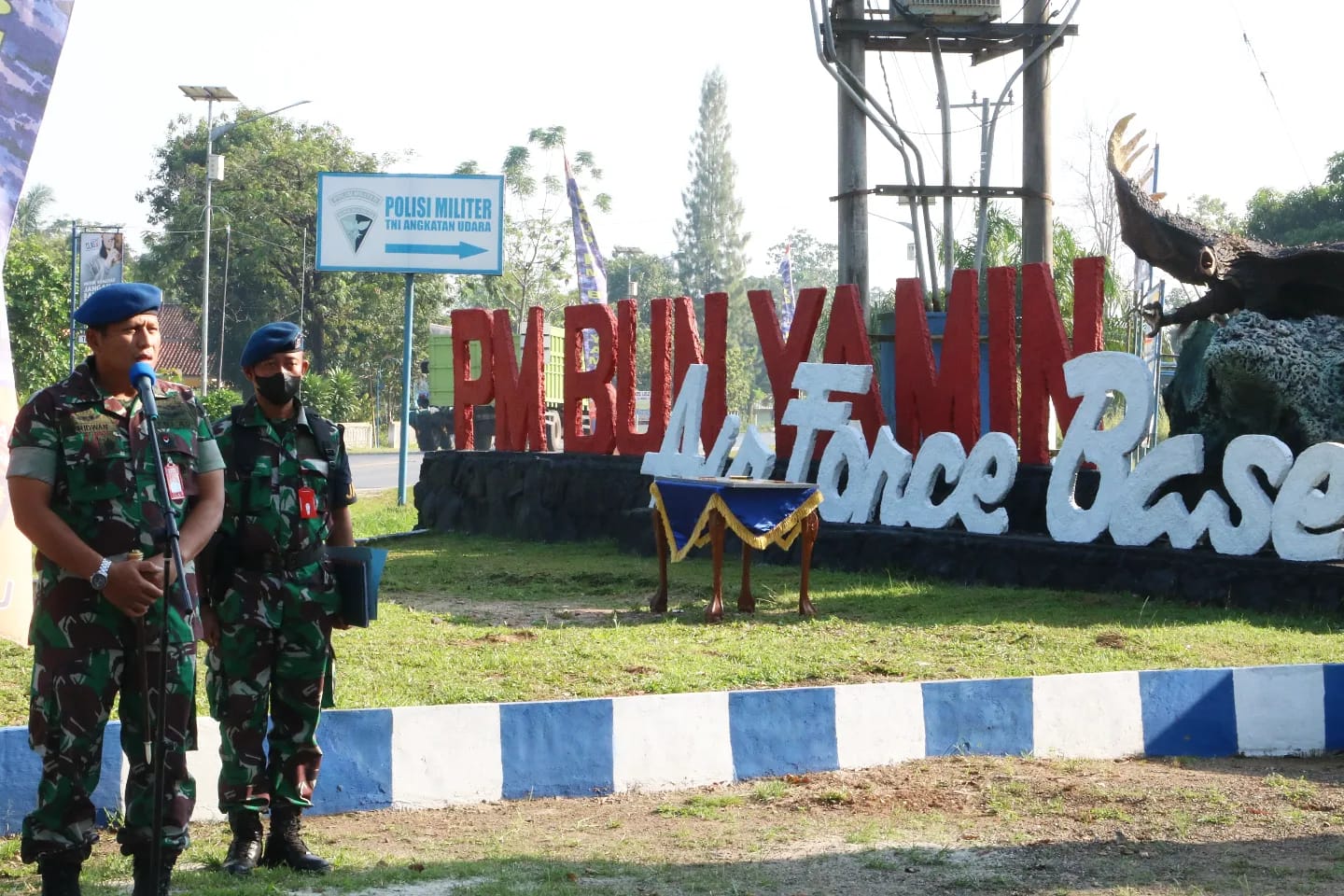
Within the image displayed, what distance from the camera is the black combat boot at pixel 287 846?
14.8ft

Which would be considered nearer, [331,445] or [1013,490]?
[331,445]

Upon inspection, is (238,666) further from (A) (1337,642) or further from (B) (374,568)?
(A) (1337,642)

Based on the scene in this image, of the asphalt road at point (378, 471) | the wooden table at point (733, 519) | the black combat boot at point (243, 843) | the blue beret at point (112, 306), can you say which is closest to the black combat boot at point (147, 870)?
the black combat boot at point (243, 843)

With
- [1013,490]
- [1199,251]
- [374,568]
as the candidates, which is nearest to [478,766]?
[374,568]

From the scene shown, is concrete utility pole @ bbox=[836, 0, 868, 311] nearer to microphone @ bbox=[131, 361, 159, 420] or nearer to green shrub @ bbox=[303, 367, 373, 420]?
microphone @ bbox=[131, 361, 159, 420]

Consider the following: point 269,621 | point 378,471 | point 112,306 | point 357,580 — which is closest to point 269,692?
point 269,621

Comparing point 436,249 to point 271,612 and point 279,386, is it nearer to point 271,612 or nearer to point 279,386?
point 279,386

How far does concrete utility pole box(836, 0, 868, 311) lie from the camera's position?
1550cm

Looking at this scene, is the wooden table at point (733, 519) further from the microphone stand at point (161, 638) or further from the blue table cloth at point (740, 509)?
the microphone stand at point (161, 638)

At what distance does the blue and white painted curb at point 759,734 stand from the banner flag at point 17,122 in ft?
8.75

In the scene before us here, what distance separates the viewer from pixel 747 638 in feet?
28.5

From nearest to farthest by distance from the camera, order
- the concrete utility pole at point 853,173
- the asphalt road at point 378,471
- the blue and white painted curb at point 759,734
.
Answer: the blue and white painted curb at point 759,734, the concrete utility pole at point 853,173, the asphalt road at point 378,471

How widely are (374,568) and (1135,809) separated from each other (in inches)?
107

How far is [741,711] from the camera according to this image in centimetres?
595
